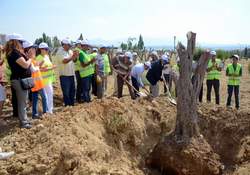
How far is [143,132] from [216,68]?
4421 mm

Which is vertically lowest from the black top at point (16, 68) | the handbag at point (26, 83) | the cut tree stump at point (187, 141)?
the cut tree stump at point (187, 141)

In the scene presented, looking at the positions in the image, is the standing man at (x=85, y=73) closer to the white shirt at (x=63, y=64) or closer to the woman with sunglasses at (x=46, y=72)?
the white shirt at (x=63, y=64)

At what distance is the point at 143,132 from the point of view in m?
6.62

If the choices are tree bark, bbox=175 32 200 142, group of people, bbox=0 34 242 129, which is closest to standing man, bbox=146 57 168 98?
group of people, bbox=0 34 242 129

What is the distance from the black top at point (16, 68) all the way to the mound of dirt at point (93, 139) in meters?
0.78

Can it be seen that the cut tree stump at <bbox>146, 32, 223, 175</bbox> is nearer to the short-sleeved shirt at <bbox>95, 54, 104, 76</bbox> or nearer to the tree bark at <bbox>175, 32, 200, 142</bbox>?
the tree bark at <bbox>175, 32, 200, 142</bbox>

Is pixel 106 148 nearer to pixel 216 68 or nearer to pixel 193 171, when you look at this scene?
pixel 193 171

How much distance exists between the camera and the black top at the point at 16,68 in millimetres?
5367

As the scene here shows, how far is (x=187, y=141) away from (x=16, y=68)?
2857 millimetres

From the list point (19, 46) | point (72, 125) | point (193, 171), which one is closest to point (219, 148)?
point (193, 171)

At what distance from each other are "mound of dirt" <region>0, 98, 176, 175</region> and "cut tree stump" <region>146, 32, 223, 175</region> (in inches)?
18.6

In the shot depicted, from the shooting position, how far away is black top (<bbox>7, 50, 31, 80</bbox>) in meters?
5.37

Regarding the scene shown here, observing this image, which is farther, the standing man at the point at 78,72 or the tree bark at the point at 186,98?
the standing man at the point at 78,72

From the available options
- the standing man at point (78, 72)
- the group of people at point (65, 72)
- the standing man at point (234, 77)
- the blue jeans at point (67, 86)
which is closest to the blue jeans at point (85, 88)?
the group of people at point (65, 72)
